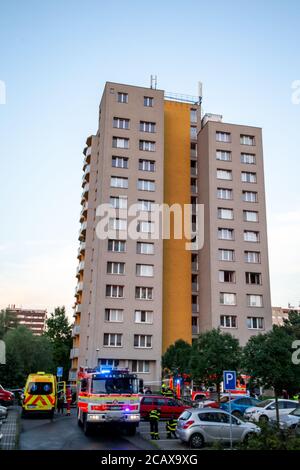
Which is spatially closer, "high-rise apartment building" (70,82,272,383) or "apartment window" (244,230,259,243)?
"high-rise apartment building" (70,82,272,383)

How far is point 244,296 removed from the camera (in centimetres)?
5381

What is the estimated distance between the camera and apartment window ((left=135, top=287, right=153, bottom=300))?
51.7 meters

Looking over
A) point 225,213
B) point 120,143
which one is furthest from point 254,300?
point 120,143

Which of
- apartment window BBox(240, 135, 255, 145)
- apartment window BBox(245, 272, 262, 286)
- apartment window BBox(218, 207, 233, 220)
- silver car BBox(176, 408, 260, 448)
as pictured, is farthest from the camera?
apartment window BBox(240, 135, 255, 145)

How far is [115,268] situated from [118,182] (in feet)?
35.3

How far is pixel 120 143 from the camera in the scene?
186 ft

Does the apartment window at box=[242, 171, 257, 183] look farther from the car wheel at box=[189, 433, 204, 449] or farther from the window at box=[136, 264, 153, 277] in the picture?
the car wheel at box=[189, 433, 204, 449]

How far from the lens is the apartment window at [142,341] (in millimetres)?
49844

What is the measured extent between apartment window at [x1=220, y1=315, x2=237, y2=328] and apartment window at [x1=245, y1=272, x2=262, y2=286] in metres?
4.90

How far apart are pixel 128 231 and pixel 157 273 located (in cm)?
599

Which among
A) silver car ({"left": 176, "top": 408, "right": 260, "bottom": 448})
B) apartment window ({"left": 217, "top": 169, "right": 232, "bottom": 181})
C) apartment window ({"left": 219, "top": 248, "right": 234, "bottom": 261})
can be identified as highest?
apartment window ({"left": 217, "top": 169, "right": 232, "bottom": 181})

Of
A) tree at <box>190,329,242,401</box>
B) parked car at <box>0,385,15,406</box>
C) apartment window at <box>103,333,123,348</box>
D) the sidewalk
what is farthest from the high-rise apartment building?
the sidewalk

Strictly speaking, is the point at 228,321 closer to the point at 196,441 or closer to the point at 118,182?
the point at 118,182
